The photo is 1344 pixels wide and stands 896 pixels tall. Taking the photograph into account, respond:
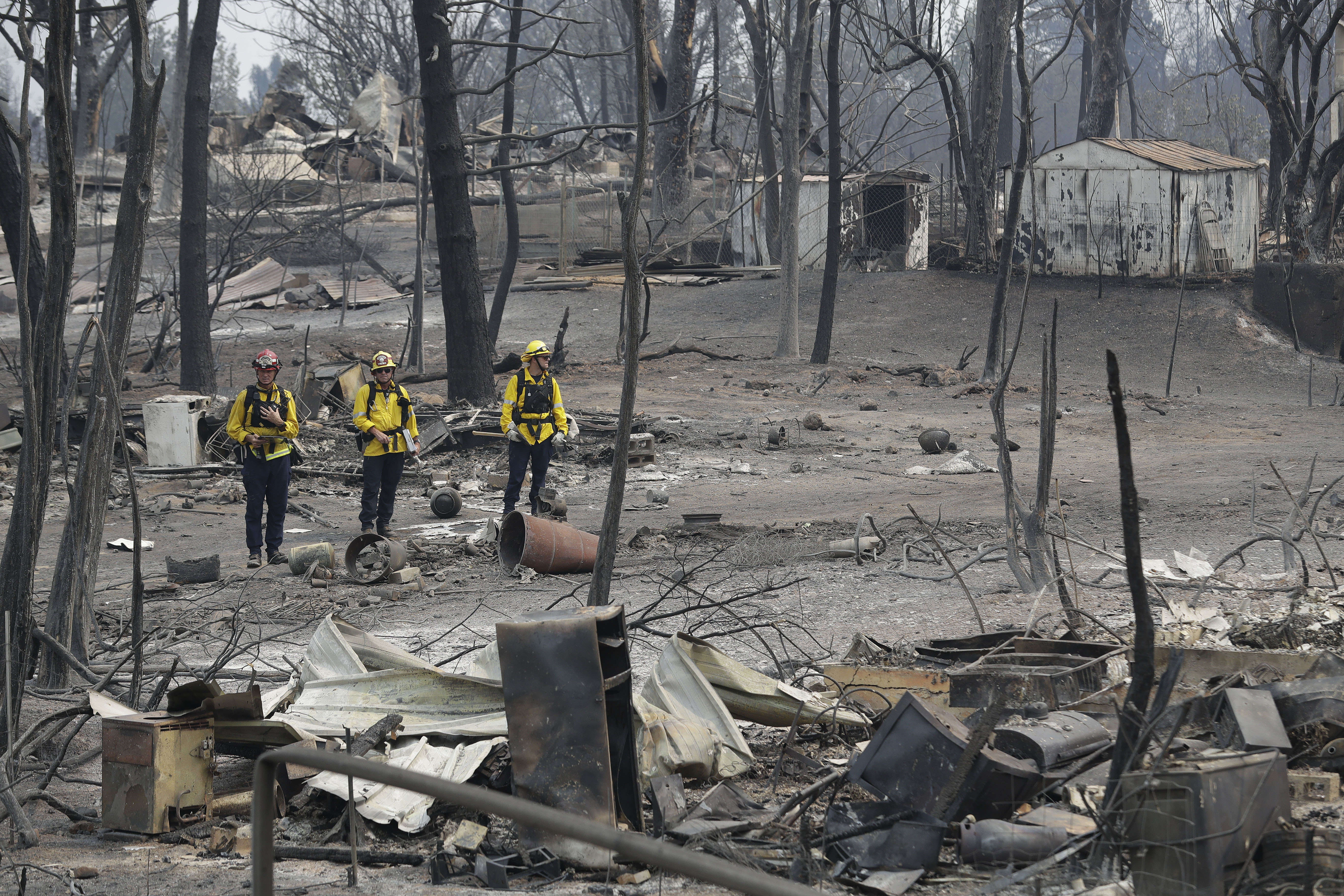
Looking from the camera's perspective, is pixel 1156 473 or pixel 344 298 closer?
pixel 1156 473

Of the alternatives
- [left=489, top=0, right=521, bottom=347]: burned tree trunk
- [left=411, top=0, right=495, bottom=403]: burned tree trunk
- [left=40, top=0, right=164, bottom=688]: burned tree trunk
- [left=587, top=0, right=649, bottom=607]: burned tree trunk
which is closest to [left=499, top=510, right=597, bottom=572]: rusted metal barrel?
[left=40, top=0, right=164, bottom=688]: burned tree trunk

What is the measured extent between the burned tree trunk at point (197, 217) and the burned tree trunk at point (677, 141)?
555 inches

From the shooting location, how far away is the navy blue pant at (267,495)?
9.90 metres

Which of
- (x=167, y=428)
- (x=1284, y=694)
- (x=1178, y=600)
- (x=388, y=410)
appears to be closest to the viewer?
(x=1284, y=694)

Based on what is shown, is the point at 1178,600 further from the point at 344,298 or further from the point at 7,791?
the point at 344,298

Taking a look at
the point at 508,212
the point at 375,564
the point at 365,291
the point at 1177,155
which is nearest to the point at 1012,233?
the point at 508,212

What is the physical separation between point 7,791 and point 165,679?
946 millimetres

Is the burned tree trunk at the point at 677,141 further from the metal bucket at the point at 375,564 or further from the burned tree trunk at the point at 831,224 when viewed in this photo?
the metal bucket at the point at 375,564

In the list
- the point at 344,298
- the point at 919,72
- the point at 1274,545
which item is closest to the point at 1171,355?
the point at 1274,545

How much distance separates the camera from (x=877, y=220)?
28.9m

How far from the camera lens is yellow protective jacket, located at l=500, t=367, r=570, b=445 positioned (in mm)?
10914

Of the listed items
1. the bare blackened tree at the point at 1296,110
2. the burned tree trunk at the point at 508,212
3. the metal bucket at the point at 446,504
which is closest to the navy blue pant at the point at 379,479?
the metal bucket at the point at 446,504

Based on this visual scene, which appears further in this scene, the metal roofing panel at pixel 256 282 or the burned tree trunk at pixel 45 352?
the metal roofing panel at pixel 256 282

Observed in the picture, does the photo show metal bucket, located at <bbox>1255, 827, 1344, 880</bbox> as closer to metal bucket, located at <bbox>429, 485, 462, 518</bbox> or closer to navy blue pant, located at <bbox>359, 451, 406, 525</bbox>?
navy blue pant, located at <bbox>359, 451, 406, 525</bbox>
